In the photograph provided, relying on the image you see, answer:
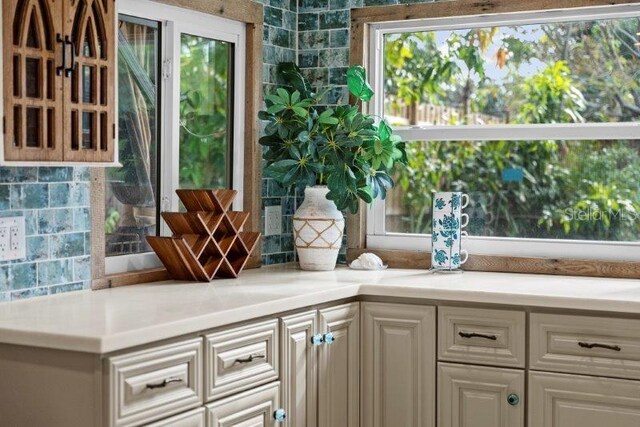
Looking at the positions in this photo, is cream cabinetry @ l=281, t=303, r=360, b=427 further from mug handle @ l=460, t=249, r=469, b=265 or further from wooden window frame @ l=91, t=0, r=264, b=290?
wooden window frame @ l=91, t=0, r=264, b=290

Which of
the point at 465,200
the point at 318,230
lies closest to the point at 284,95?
the point at 318,230

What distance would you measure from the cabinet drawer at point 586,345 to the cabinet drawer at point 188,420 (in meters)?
1.18

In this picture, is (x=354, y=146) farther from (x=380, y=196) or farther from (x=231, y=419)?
(x=231, y=419)

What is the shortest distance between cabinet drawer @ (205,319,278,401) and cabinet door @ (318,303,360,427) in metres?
0.31

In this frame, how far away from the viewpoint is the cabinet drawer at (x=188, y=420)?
8.93ft

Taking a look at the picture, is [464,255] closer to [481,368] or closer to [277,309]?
[481,368]

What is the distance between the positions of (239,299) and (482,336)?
2.89ft

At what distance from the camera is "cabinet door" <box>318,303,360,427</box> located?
3496 mm

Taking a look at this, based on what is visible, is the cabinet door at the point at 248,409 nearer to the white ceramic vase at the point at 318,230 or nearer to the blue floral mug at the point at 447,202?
the white ceramic vase at the point at 318,230

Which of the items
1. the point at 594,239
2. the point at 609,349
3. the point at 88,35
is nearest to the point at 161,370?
the point at 88,35

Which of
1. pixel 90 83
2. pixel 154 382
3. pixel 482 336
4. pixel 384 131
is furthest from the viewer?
pixel 384 131

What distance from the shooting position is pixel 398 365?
3617 millimetres

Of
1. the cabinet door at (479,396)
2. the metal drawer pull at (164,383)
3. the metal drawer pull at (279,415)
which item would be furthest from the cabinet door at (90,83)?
the cabinet door at (479,396)

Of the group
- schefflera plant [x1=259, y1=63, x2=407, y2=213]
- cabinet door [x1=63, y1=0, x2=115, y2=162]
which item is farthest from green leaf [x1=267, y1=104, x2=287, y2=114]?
cabinet door [x1=63, y1=0, x2=115, y2=162]
